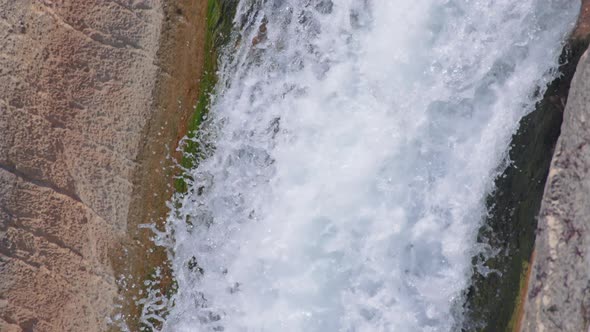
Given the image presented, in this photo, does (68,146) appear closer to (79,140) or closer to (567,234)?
(79,140)

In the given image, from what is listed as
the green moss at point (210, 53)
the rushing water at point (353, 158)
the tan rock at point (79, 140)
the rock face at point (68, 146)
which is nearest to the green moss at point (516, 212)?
the rushing water at point (353, 158)

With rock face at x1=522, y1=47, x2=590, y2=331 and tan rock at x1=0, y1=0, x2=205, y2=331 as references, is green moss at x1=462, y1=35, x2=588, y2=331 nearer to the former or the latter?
rock face at x1=522, y1=47, x2=590, y2=331

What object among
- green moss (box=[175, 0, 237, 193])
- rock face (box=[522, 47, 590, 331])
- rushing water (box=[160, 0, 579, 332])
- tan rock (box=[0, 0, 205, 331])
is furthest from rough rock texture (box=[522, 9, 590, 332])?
tan rock (box=[0, 0, 205, 331])

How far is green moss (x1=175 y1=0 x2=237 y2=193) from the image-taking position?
343 cm

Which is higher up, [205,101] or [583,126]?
[205,101]

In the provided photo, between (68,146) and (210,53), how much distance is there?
873mm

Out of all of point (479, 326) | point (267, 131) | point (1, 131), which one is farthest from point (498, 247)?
point (1, 131)

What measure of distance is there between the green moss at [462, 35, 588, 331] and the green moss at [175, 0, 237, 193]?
156 centimetres

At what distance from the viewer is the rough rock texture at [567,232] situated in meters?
2.83

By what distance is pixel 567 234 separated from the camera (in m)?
2.96

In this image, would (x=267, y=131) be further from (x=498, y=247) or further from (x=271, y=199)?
(x=498, y=247)

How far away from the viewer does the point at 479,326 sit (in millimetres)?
3277

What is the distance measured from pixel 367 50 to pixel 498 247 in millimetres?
1204

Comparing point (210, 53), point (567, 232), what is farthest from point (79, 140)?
point (567, 232)
